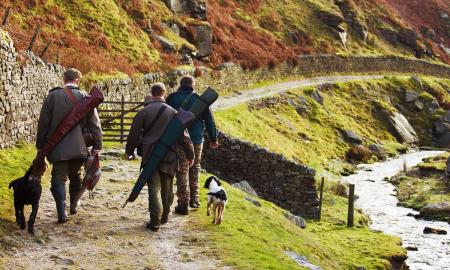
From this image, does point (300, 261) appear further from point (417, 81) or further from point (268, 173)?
point (417, 81)

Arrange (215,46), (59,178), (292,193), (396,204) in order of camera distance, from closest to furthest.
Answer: (59,178)
(292,193)
(396,204)
(215,46)

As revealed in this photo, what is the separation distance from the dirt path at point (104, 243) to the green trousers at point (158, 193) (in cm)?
41

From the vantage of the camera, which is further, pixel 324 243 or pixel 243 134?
pixel 243 134

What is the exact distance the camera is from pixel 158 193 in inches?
427

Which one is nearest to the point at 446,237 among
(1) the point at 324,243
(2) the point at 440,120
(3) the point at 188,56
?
(1) the point at 324,243

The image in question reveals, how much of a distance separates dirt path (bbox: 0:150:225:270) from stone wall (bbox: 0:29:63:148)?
182 inches

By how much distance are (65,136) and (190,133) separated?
2929 millimetres

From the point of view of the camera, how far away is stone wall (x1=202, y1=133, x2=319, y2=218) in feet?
76.8

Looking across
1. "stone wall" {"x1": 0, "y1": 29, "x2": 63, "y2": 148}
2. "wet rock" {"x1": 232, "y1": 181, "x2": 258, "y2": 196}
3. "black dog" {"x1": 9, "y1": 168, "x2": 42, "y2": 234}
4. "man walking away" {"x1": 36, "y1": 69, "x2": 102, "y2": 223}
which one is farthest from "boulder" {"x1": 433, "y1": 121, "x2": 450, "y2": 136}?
"black dog" {"x1": 9, "y1": 168, "x2": 42, "y2": 234}

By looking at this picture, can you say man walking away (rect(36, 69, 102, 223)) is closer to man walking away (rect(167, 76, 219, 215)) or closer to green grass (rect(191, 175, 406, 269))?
man walking away (rect(167, 76, 219, 215))

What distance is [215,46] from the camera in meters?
49.6

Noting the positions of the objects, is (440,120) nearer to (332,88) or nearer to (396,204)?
(332,88)

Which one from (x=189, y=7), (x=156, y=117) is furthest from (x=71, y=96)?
(x=189, y=7)

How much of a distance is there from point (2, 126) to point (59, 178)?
21.2ft
